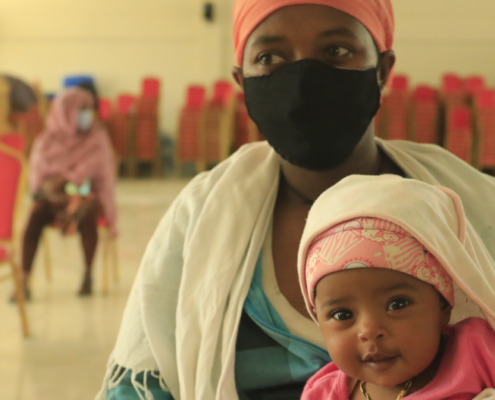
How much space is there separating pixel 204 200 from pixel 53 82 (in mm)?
10054

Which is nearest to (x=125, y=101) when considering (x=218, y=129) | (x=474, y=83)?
(x=218, y=129)

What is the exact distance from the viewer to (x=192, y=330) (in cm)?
121

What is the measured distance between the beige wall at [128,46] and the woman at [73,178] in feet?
18.4

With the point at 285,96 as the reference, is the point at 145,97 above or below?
below

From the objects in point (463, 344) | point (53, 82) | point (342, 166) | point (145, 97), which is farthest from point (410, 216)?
point (53, 82)

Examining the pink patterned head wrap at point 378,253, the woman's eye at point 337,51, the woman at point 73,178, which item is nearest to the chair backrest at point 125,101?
the woman at point 73,178

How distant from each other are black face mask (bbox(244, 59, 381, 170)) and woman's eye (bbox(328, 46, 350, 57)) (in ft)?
0.09

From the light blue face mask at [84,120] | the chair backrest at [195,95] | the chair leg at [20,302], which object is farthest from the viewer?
the chair backrest at [195,95]

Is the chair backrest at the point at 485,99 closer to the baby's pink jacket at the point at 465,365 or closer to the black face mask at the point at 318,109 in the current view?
the black face mask at the point at 318,109

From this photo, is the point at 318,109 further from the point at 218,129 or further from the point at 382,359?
the point at 218,129

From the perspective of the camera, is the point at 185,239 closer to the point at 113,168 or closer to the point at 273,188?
the point at 273,188

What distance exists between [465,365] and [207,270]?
1.74 feet

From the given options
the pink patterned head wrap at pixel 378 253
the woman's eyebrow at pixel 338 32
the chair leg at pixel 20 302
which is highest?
the woman's eyebrow at pixel 338 32

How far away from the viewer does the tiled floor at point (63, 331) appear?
10.1 feet
